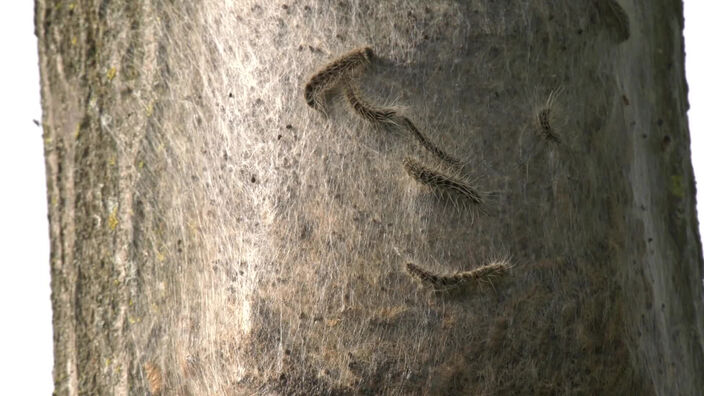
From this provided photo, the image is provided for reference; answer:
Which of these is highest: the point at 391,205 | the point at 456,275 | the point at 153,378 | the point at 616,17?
the point at 616,17

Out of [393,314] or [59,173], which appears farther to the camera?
[59,173]

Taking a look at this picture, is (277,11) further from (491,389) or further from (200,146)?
(491,389)

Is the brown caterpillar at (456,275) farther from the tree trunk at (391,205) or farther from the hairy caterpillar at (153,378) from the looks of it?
the hairy caterpillar at (153,378)

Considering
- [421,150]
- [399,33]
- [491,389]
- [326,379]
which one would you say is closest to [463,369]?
[491,389]

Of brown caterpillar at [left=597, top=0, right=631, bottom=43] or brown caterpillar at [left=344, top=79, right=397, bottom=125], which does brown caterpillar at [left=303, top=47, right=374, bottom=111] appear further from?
brown caterpillar at [left=597, top=0, right=631, bottom=43]

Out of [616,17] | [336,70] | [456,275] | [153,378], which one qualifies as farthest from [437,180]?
[153,378]

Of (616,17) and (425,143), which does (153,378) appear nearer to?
(425,143)

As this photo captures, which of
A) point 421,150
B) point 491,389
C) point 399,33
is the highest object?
point 399,33
